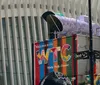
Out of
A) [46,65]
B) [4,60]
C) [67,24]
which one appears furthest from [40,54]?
[4,60]

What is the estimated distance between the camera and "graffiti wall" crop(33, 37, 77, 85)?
8.86 m

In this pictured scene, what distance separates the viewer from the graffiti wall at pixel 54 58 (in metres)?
8.86

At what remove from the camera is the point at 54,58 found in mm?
9414

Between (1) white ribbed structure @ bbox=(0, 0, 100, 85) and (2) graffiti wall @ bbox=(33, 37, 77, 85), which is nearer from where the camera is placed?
(2) graffiti wall @ bbox=(33, 37, 77, 85)

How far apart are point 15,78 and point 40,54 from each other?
53.3 ft

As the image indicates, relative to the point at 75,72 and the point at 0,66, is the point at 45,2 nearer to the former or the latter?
the point at 0,66

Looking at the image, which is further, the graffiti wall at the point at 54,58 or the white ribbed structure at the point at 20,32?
the white ribbed structure at the point at 20,32

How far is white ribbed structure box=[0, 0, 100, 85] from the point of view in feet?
84.4

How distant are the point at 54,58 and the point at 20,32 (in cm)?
1690

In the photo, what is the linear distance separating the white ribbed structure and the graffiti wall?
15.6 metres

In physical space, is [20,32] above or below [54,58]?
above

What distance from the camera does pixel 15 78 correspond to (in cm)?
2595

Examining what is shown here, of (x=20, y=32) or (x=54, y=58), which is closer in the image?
(x=54, y=58)

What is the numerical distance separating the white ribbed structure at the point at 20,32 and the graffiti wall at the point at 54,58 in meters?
15.6
